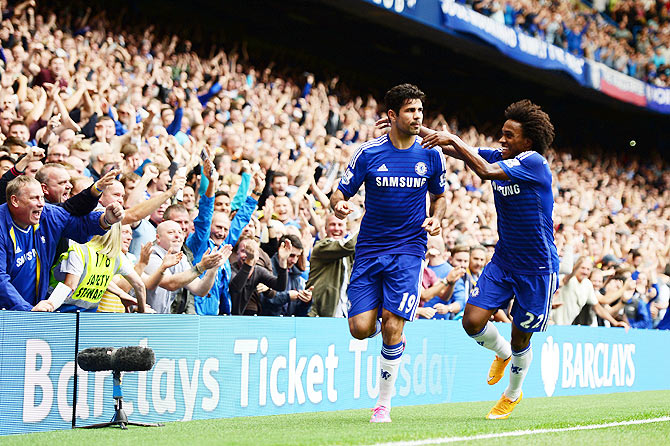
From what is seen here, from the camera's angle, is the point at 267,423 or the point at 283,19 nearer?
the point at 267,423

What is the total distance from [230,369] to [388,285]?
160 cm

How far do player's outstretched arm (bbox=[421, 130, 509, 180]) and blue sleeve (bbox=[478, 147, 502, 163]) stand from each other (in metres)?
0.65

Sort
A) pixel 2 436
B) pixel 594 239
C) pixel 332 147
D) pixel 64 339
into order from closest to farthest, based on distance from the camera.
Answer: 1. pixel 2 436
2. pixel 64 339
3. pixel 332 147
4. pixel 594 239

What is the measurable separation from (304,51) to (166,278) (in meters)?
16.2

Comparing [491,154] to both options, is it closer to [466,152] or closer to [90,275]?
[466,152]

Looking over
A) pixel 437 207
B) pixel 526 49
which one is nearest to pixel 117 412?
pixel 437 207

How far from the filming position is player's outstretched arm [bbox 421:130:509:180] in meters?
6.48

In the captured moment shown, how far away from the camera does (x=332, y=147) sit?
15734 mm

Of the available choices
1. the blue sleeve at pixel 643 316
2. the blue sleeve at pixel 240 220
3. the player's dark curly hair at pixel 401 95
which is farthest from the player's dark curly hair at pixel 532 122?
the blue sleeve at pixel 643 316

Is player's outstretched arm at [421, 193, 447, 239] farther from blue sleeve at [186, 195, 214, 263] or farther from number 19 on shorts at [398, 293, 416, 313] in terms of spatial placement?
blue sleeve at [186, 195, 214, 263]

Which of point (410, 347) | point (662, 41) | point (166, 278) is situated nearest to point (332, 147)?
point (410, 347)

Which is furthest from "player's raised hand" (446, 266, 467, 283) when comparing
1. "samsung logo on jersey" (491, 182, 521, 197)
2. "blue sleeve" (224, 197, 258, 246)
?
"samsung logo on jersey" (491, 182, 521, 197)

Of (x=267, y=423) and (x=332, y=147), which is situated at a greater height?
(x=332, y=147)

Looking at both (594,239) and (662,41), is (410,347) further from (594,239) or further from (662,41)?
(662,41)
